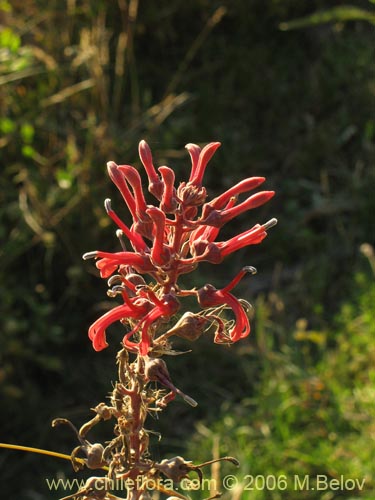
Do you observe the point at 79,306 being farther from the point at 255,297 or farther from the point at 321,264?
the point at 321,264

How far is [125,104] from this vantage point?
13.9 feet

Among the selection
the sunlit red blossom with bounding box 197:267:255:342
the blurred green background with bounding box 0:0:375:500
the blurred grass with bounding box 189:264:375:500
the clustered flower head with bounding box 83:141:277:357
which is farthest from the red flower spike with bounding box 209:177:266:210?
the blurred grass with bounding box 189:264:375:500

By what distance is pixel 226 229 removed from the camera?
410cm

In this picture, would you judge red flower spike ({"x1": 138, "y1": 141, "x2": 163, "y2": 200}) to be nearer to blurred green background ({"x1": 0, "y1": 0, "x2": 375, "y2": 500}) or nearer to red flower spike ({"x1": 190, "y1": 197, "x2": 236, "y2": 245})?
red flower spike ({"x1": 190, "y1": 197, "x2": 236, "y2": 245})

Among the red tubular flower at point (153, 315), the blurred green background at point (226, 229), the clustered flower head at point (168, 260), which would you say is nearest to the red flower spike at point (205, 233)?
the clustered flower head at point (168, 260)

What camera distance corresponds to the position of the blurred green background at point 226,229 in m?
3.11

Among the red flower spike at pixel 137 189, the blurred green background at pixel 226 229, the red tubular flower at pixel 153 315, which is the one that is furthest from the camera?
the blurred green background at pixel 226 229

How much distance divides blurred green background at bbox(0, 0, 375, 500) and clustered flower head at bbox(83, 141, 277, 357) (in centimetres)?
168

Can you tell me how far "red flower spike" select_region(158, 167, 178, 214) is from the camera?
1.06 meters

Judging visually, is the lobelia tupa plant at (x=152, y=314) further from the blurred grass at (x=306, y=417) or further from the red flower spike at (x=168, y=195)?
the blurred grass at (x=306, y=417)

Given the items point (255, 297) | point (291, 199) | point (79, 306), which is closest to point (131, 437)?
point (79, 306)

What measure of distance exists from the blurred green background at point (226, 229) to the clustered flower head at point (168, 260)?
1681 mm

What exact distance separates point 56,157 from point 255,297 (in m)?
1.20

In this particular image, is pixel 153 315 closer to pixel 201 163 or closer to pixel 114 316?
pixel 114 316
